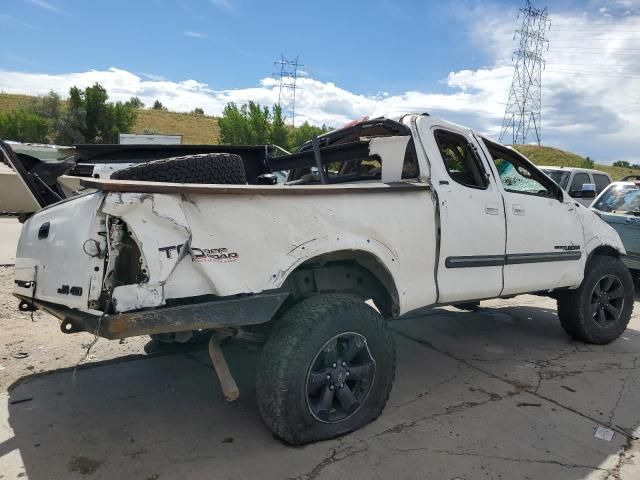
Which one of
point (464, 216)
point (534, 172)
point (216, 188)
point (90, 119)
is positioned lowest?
point (464, 216)

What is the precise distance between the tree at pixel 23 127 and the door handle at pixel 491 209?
4204cm

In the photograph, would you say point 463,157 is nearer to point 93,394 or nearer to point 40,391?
point 93,394

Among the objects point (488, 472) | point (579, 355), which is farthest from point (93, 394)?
point (579, 355)

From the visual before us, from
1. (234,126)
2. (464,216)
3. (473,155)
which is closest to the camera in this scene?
(464,216)

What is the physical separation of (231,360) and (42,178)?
209 cm

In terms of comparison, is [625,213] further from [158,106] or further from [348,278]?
[158,106]

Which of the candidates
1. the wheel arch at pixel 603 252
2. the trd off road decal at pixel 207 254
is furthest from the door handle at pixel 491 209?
the trd off road decal at pixel 207 254

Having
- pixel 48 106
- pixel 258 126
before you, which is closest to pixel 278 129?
pixel 258 126

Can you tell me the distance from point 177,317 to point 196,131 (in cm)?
6296

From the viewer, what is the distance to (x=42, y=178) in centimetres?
409

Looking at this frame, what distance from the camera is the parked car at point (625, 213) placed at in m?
7.66

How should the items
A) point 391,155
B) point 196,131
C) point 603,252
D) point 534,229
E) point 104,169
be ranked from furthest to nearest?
point 196,131 → point 603,252 → point 534,229 → point 104,169 → point 391,155

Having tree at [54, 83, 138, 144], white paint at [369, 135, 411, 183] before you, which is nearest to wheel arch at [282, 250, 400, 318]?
white paint at [369, 135, 411, 183]

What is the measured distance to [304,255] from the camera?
293 cm
